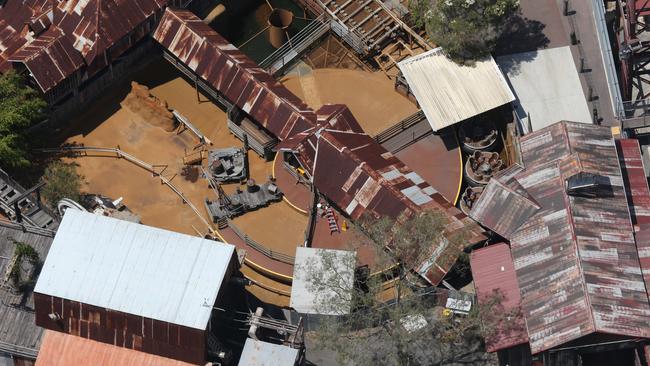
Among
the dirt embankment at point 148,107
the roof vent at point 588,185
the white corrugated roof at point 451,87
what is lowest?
the roof vent at point 588,185

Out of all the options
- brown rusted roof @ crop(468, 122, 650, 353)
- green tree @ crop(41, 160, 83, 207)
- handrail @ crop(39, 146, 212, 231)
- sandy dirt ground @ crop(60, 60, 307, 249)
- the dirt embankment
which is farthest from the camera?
the dirt embankment

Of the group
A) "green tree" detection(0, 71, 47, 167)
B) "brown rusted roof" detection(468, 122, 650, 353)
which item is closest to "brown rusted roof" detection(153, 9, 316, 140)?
"green tree" detection(0, 71, 47, 167)

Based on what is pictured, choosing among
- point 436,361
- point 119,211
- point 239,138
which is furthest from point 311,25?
point 436,361

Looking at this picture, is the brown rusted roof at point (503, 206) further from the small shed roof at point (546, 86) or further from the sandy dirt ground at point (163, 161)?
the sandy dirt ground at point (163, 161)

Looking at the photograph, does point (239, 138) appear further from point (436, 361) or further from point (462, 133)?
point (436, 361)

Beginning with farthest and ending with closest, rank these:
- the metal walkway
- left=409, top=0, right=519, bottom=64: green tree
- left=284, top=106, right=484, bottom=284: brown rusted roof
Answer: left=409, top=0, right=519, bottom=64: green tree
the metal walkway
left=284, top=106, right=484, bottom=284: brown rusted roof

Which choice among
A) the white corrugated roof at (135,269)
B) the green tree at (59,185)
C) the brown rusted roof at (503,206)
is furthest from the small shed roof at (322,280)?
the green tree at (59,185)

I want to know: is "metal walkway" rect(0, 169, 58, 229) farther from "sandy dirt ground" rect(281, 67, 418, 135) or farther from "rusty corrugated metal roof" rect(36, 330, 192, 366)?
"sandy dirt ground" rect(281, 67, 418, 135)

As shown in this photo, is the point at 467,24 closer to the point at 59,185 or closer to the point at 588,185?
the point at 588,185
